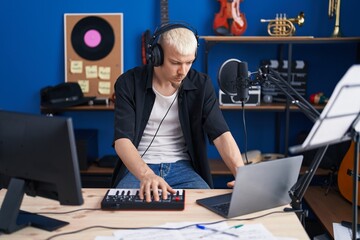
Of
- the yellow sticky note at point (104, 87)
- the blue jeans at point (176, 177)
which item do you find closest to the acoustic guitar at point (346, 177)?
the blue jeans at point (176, 177)

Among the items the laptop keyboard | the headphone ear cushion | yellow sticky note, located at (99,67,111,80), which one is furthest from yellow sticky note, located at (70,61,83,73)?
the laptop keyboard

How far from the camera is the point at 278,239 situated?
124 cm

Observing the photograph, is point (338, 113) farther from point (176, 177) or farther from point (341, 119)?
point (176, 177)

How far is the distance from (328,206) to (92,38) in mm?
1990

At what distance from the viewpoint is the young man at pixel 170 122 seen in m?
2.02

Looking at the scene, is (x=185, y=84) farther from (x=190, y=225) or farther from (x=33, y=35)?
(x=33, y=35)

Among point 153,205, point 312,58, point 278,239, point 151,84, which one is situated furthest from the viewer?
point 312,58

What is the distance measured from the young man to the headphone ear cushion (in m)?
0.01

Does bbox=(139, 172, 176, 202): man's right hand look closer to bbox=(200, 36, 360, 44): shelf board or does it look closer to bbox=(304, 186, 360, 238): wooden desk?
bbox=(304, 186, 360, 238): wooden desk

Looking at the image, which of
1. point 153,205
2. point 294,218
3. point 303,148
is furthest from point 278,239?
point 153,205

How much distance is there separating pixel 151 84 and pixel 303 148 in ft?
3.76

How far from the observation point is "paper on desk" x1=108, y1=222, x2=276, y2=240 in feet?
4.09

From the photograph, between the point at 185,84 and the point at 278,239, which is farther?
the point at 185,84

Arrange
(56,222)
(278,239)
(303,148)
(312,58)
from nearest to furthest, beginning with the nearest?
(303,148) < (278,239) < (56,222) < (312,58)
